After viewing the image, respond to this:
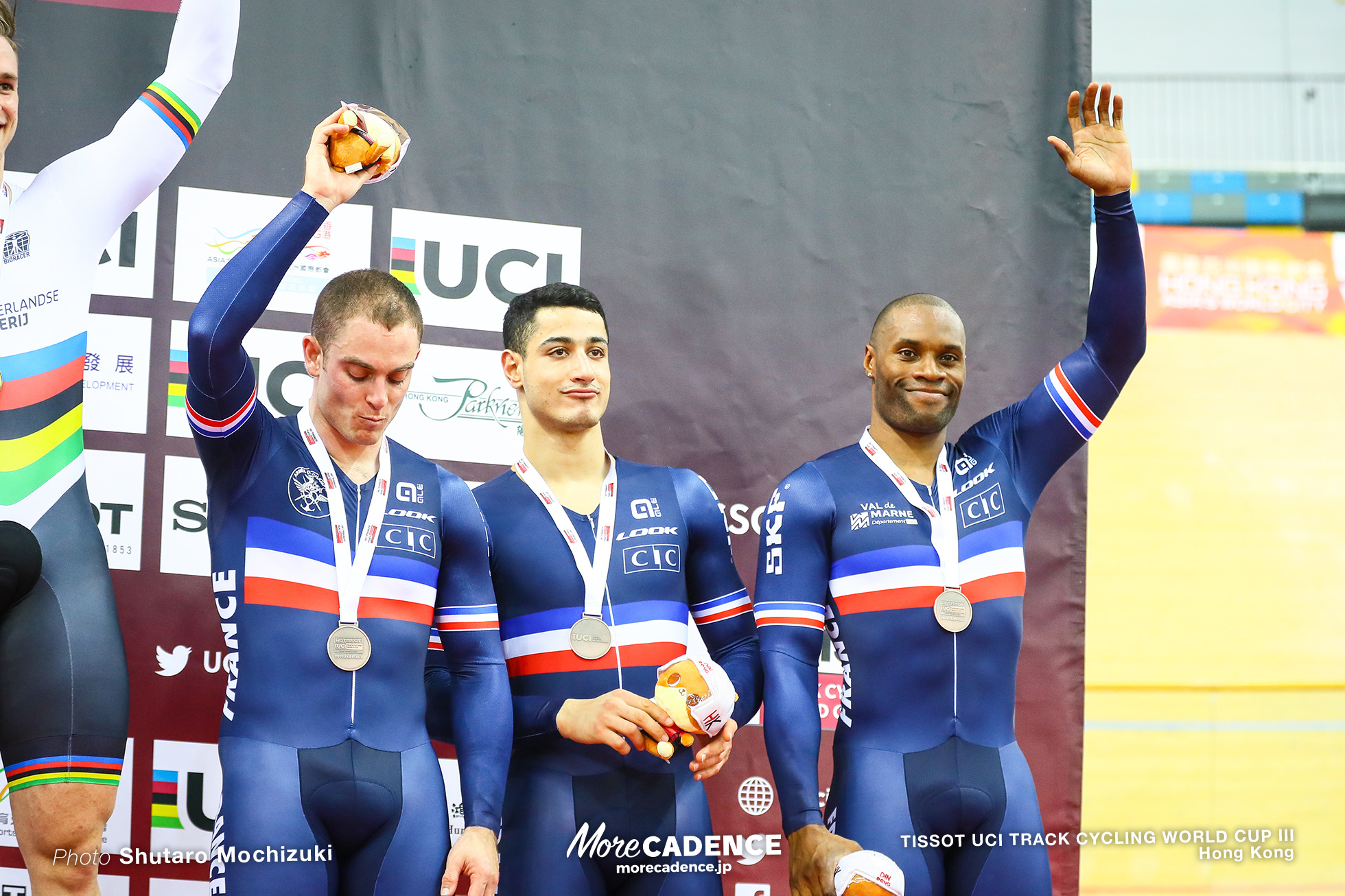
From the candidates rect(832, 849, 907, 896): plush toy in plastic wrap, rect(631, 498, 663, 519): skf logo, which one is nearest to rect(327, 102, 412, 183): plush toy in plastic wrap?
rect(631, 498, 663, 519): skf logo

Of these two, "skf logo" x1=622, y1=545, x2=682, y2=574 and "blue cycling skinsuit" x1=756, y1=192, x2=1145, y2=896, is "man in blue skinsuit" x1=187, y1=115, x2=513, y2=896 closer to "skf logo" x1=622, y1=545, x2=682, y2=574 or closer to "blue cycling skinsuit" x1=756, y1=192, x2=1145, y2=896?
"skf logo" x1=622, y1=545, x2=682, y2=574

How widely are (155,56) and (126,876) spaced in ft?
7.52

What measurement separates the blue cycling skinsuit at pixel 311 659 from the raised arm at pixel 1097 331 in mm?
1501

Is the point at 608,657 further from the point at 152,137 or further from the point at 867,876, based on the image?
the point at 152,137

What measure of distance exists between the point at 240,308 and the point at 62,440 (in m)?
0.69

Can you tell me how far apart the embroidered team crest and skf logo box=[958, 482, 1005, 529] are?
1579mm

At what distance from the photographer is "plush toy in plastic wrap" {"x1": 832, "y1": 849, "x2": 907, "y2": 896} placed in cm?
252

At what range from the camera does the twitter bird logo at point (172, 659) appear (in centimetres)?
319

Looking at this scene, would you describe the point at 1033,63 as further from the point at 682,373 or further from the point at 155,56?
the point at 155,56

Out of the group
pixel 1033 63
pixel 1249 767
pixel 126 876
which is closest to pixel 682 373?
pixel 1033 63

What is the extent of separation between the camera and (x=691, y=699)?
254 cm

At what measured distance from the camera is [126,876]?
3.14m

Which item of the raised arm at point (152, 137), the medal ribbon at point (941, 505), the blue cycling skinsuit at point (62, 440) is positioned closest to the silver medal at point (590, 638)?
the medal ribbon at point (941, 505)

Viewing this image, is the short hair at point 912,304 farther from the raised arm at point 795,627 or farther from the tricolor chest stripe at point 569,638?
the tricolor chest stripe at point 569,638
